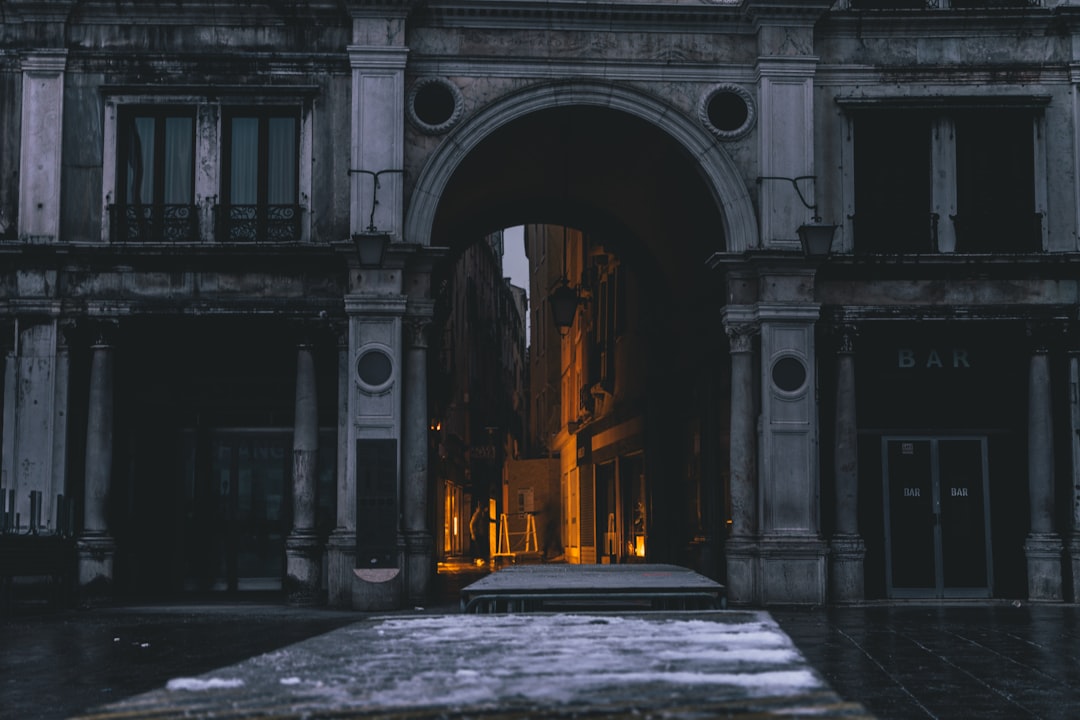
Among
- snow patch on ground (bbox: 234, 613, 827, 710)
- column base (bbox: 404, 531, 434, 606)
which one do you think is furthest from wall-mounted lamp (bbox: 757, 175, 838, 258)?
snow patch on ground (bbox: 234, 613, 827, 710)

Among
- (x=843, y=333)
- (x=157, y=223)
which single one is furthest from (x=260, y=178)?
(x=843, y=333)

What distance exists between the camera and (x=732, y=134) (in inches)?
845

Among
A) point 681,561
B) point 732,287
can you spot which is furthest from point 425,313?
point 681,561

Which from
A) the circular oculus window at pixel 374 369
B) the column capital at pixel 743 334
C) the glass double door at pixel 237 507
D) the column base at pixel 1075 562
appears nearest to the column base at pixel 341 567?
the circular oculus window at pixel 374 369

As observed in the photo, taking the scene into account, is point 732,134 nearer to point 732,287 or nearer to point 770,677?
point 732,287

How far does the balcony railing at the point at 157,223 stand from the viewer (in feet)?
70.1

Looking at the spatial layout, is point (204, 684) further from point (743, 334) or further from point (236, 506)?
point (236, 506)

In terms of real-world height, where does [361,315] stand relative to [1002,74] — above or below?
below

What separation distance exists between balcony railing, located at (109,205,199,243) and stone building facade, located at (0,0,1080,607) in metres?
0.04

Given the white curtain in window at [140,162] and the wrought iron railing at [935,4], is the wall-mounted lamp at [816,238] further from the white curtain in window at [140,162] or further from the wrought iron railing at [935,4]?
the white curtain in window at [140,162]

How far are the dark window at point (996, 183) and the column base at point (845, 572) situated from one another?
4828mm

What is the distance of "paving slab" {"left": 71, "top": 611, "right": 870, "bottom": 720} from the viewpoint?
2619mm

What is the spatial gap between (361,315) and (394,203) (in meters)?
1.72

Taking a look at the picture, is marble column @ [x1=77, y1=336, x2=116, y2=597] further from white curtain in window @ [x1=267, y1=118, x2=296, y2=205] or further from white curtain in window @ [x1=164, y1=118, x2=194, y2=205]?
white curtain in window @ [x1=267, y1=118, x2=296, y2=205]
